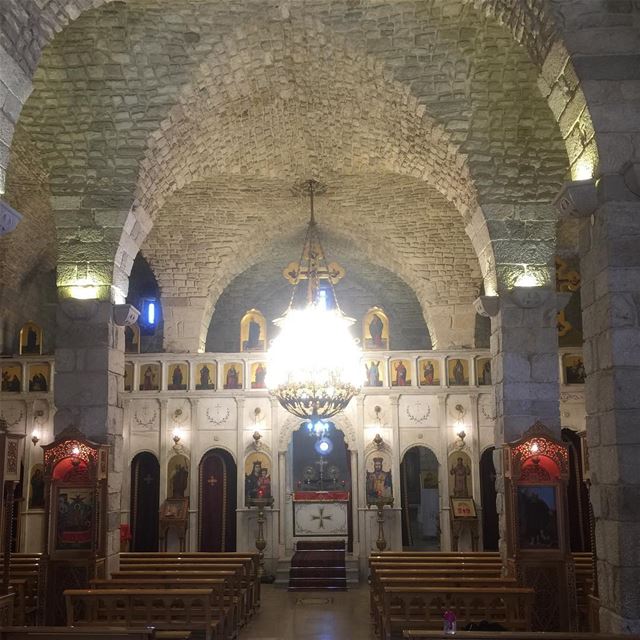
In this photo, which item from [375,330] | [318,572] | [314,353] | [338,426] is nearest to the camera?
[314,353]

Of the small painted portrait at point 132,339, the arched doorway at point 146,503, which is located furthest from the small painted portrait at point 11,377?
the arched doorway at point 146,503

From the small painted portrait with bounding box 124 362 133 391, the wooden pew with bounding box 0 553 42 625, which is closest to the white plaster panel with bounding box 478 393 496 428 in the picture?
the small painted portrait with bounding box 124 362 133 391

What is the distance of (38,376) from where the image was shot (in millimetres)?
16625

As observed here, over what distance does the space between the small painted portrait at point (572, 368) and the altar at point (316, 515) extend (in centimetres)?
560

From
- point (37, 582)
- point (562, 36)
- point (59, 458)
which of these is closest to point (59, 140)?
point (59, 458)

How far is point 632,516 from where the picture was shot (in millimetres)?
6082

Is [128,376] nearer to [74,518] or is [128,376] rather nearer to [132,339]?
[132,339]

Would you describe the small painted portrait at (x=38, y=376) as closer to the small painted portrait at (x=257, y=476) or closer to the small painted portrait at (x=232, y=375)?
the small painted portrait at (x=232, y=375)

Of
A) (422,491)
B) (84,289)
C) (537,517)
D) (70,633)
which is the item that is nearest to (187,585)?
(70,633)

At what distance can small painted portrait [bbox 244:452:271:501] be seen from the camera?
53.5 feet

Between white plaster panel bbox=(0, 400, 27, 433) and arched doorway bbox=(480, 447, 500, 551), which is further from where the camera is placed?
white plaster panel bbox=(0, 400, 27, 433)

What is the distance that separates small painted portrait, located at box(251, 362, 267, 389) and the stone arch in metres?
0.99

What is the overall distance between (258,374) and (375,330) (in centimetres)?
379

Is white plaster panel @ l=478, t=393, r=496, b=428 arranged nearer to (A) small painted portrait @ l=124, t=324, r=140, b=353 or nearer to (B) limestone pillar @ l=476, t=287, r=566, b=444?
(B) limestone pillar @ l=476, t=287, r=566, b=444
